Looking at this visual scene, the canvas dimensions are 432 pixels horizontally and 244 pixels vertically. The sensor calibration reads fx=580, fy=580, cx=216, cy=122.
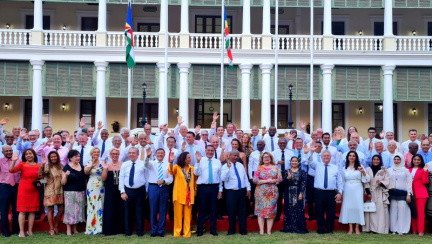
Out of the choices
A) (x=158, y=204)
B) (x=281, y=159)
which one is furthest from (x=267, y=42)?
(x=158, y=204)

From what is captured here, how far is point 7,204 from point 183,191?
149 inches

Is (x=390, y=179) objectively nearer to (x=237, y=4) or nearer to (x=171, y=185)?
(x=171, y=185)

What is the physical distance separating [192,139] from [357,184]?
12.5 feet

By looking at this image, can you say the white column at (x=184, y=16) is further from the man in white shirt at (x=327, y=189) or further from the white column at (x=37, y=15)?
the man in white shirt at (x=327, y=189)

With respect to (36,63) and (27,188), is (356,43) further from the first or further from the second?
(27,188)

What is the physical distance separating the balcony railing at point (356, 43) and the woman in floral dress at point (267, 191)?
1609 centimetres

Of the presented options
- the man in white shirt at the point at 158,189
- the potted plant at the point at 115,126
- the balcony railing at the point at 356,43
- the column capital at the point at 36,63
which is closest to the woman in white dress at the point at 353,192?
the man in white shirt at the point at 158,189

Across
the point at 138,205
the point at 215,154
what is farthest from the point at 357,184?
the point at 138,205

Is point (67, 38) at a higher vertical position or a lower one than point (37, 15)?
lower

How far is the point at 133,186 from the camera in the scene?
12.3 metres

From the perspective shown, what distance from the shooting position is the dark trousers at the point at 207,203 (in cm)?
1248

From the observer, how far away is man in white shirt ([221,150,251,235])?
12577 mm

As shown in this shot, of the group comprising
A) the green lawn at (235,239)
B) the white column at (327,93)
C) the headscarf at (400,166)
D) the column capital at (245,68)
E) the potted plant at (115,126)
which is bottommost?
the green lawn at (235,239)

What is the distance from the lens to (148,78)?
27031 millimetres
